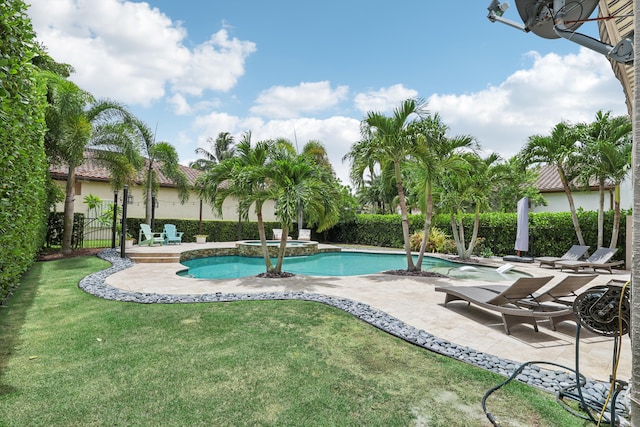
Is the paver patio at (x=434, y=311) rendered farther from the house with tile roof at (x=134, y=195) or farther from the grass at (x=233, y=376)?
the house with tile roof at (x=134, y=195)

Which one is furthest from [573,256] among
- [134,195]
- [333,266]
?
[134,195]

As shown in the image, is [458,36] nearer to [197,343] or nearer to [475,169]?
[475,169]

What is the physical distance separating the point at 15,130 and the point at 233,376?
429cm

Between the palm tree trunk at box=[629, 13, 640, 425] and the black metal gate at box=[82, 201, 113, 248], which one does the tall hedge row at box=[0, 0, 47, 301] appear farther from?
the black metal gate at box=[82, 201, 113, 248]

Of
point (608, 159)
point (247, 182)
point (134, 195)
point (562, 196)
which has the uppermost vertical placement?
point (608, 159)

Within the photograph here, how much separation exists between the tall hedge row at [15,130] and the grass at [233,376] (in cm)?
132

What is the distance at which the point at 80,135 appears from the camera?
41.7 ft

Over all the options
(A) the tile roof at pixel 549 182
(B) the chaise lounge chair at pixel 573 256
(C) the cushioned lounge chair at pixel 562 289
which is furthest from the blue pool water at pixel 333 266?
(A) the tile roof at pixel 549 182

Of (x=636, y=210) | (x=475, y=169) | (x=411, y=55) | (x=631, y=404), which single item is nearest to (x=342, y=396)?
(x=631, y=404)

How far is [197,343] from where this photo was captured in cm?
457

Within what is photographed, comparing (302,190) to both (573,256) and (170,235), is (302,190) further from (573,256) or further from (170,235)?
(170,235)

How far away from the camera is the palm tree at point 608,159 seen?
534 inches

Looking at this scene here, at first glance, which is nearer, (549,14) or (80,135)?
Answer: (549,14)

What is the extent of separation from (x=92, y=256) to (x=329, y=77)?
1331 centimetres
